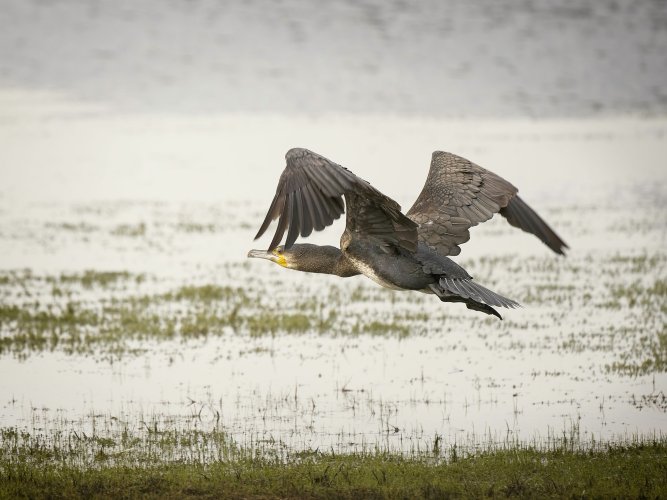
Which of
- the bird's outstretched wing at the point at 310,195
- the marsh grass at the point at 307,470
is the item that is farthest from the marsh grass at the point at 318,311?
the bird's outstretched wing at the point at 310,195

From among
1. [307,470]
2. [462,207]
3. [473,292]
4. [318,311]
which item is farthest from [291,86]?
[307,470]

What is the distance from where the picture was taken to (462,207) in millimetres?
10352

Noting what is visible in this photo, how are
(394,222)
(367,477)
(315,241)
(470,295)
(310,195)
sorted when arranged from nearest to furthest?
1. (310,195)
2. (367,477)
3. (470,295)
4. (394,222)
5. (315,241)

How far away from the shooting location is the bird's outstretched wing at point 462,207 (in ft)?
33.4

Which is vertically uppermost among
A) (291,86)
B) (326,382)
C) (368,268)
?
(291,86)

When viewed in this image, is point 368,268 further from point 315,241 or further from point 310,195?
point 315,241

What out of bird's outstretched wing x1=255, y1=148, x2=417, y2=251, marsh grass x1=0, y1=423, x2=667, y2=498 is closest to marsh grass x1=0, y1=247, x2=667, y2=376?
marsh grass x1=0, y1=423, x2=667, y2=498

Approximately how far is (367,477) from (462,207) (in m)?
2.75

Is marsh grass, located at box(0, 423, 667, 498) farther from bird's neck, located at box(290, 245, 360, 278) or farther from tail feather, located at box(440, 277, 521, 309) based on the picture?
bird's neck, located at box(290, 245, 360, 278)

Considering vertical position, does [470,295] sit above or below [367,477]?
above

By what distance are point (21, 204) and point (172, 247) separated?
5394 mm

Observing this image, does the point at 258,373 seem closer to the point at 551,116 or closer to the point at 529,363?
the point at 529,363

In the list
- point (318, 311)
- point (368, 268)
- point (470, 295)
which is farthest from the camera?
point (318, 311)

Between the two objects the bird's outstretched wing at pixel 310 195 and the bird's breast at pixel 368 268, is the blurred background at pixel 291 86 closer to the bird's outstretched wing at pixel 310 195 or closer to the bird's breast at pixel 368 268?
the bird's breast at pixel 368 268
